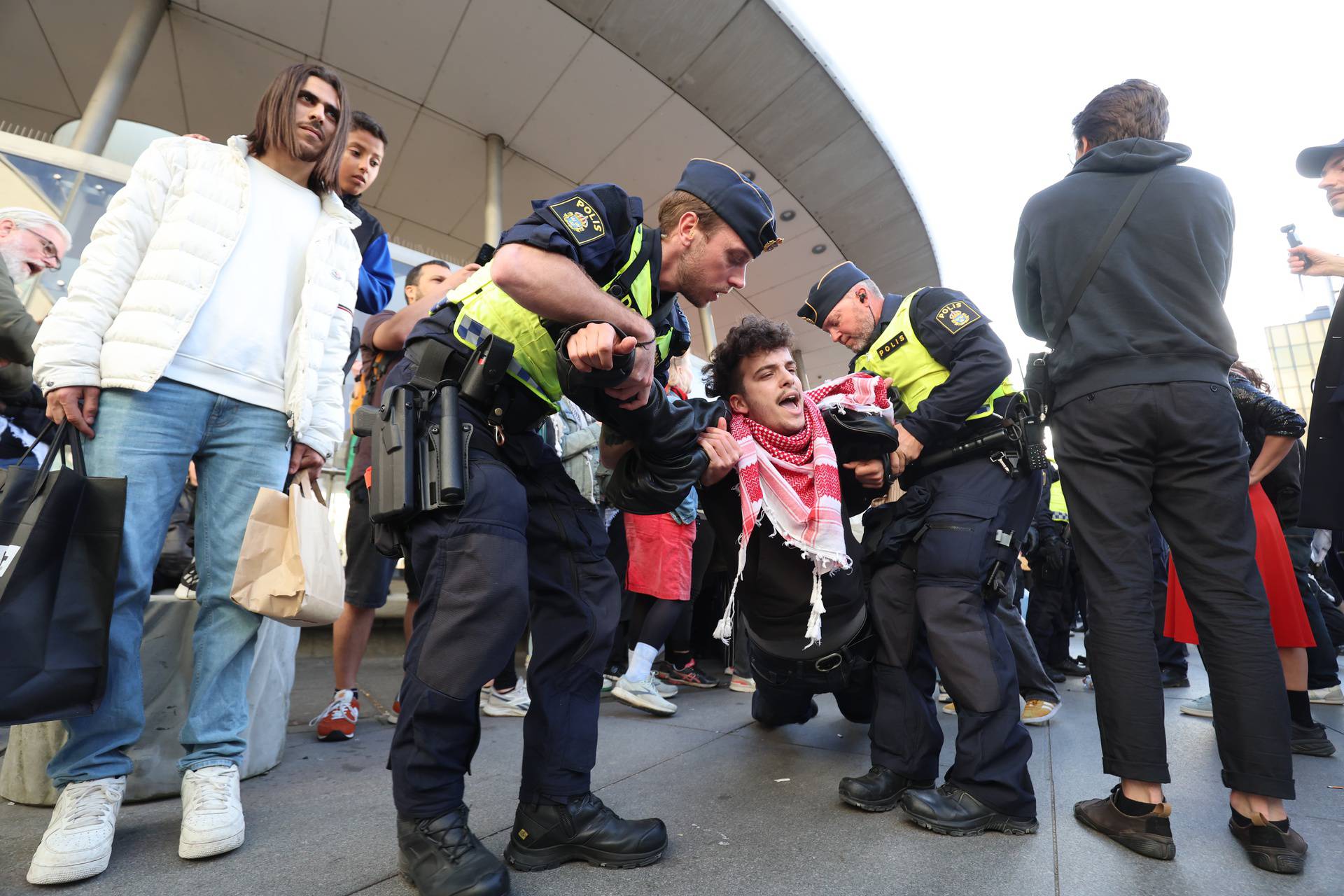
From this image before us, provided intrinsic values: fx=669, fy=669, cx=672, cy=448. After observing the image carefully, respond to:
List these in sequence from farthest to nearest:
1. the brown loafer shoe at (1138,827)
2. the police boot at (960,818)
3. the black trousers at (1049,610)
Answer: the black trousers at (1049,610)
the police boot at (960,818)
the brown loafer shoe at (1138,827)

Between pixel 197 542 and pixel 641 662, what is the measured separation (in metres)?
1.99

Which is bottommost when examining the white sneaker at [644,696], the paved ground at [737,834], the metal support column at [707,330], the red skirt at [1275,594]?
the white sneaker at [644,696]

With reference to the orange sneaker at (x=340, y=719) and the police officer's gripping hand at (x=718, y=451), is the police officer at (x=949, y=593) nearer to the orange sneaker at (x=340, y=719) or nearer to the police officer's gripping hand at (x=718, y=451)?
the police officer's gripping hand at (x=718, y=451)

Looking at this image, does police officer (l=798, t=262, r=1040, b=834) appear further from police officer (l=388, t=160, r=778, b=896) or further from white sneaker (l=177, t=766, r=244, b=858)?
white sneaker (l=177, t=766, r=244, b=858)

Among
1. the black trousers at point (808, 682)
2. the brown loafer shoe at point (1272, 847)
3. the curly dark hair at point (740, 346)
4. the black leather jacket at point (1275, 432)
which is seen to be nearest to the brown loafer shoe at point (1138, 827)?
the brown loafer shoe at point (1272, 847)

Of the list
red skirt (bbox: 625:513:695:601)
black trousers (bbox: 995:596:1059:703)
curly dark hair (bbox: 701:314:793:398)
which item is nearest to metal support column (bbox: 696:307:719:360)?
red skirt (bbox: 625:513:695:601)

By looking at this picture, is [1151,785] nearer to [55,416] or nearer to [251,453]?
[251,453]

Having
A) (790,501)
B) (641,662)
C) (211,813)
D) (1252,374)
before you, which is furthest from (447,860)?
(1252,374)

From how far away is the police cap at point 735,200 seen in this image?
171cm

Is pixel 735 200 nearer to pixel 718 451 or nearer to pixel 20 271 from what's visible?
pixel 718 451

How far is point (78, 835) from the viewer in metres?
1.33

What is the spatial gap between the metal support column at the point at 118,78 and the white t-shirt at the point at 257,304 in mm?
5887

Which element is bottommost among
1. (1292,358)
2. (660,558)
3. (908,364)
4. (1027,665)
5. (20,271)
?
(1027,665)

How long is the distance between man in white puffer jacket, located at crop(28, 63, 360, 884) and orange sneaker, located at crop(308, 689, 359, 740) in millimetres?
890
